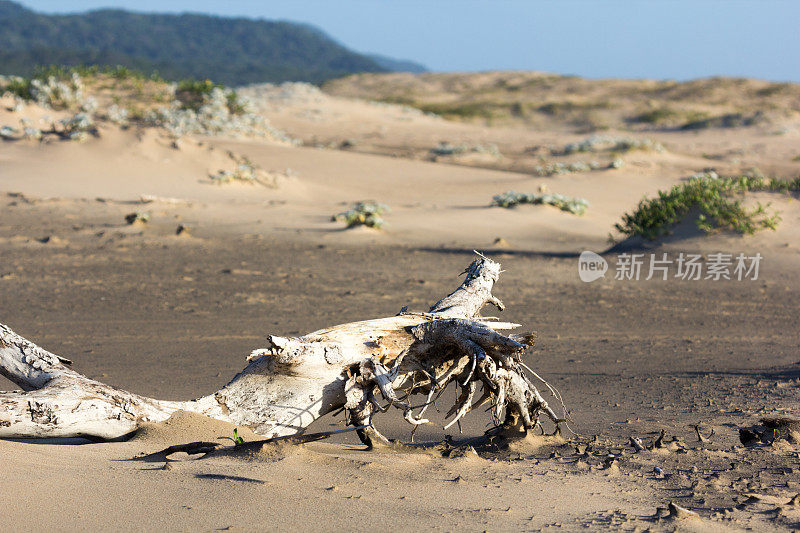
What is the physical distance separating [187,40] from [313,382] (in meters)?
136

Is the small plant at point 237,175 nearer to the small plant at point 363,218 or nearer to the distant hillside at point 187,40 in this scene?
the small plant at point 363,218

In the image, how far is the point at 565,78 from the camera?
49562mm

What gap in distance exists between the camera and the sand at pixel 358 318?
271 cm

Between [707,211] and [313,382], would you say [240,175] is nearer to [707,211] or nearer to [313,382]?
[707,211]

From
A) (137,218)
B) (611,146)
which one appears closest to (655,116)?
(611,146)

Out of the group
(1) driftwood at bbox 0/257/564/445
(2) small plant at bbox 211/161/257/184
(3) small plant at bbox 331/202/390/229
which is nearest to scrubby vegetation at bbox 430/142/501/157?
(2) small plant at bbox 211/161/257/184

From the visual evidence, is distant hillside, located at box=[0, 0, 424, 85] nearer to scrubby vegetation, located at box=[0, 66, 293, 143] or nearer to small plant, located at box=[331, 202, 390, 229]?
scrubby vegetation, located at box=[0, 66, 293, 143]

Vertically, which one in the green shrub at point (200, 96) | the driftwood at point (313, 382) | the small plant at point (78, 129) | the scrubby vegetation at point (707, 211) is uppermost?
the green shrub at point (200, 96)

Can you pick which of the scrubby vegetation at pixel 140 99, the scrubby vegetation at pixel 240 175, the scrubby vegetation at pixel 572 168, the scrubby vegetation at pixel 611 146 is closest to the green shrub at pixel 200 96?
the scrubby vegetation at pixel 140 99

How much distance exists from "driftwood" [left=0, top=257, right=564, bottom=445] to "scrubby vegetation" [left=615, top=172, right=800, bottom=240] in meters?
6.97

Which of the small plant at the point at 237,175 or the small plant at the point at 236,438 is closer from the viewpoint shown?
the small plant at the point at 236,438

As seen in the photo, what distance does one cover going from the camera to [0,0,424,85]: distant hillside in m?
109

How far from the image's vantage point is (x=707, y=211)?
9.91 meters

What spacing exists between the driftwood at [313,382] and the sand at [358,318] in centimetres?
13
